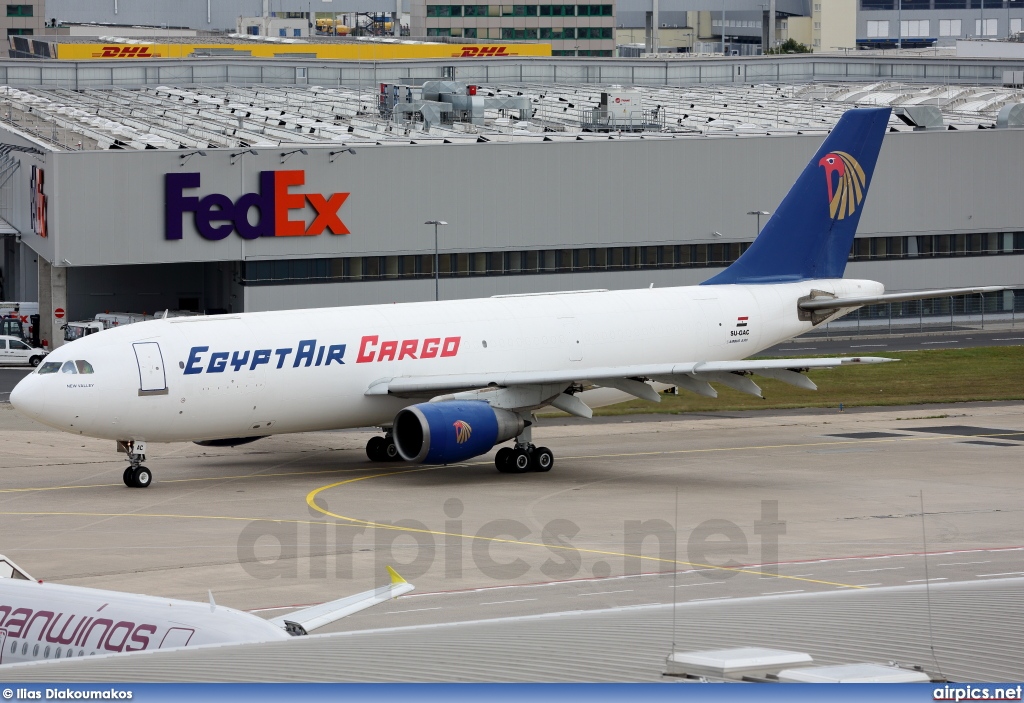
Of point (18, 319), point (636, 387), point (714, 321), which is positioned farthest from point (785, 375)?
point (18, 319)

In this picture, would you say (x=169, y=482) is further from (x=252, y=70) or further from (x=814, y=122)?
(x=252, y=70)

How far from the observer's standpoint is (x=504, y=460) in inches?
1841

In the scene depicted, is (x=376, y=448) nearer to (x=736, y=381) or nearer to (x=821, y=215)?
(x=736, y=381)

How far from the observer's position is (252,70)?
13250 cm

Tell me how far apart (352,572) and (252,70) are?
105 metres

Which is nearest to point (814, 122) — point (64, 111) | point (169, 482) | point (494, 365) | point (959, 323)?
point (959, 323)

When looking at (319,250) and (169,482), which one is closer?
(169,482)

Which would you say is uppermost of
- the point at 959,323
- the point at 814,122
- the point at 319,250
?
the point at 814,122

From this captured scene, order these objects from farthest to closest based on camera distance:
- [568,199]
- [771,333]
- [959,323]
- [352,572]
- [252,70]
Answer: [252,70] → [959,323] → [568,199] → [771,333] → [352,572]

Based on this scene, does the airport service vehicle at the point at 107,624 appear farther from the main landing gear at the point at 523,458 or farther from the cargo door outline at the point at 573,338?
the cargo door outline at the point at 573,338

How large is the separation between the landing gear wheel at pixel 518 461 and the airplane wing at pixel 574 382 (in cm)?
145

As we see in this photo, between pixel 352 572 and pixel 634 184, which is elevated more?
pixel 634 184
